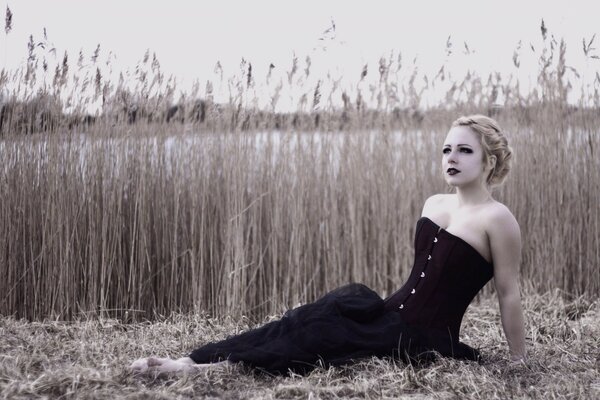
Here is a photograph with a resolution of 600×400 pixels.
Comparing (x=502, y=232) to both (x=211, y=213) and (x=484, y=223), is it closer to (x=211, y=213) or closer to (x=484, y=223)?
(x=484, y=223)

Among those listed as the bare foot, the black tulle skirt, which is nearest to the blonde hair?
the black tulle skirt

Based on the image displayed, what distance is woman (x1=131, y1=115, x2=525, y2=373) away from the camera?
6.22 feet

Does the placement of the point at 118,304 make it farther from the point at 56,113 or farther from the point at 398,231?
the point at 398,231

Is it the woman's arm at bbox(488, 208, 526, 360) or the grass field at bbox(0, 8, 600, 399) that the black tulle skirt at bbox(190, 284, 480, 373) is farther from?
the grass field at bbox(0, 8, 600, 399)

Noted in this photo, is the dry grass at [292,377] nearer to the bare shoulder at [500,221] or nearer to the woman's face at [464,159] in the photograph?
the bare shoulder at [500,221]

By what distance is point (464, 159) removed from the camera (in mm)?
1932

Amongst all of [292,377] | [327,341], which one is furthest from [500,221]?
[292,377]

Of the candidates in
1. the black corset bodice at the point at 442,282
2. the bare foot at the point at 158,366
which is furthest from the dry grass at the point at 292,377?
the black corset bodice at the point at 442,282

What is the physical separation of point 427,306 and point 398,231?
125 cm

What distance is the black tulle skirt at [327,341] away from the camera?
1.91 m

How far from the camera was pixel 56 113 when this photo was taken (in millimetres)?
2967

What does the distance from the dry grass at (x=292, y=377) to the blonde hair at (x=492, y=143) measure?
0.53m

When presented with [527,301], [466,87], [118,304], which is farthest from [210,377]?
[466,87]

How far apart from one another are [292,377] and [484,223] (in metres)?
0.66
